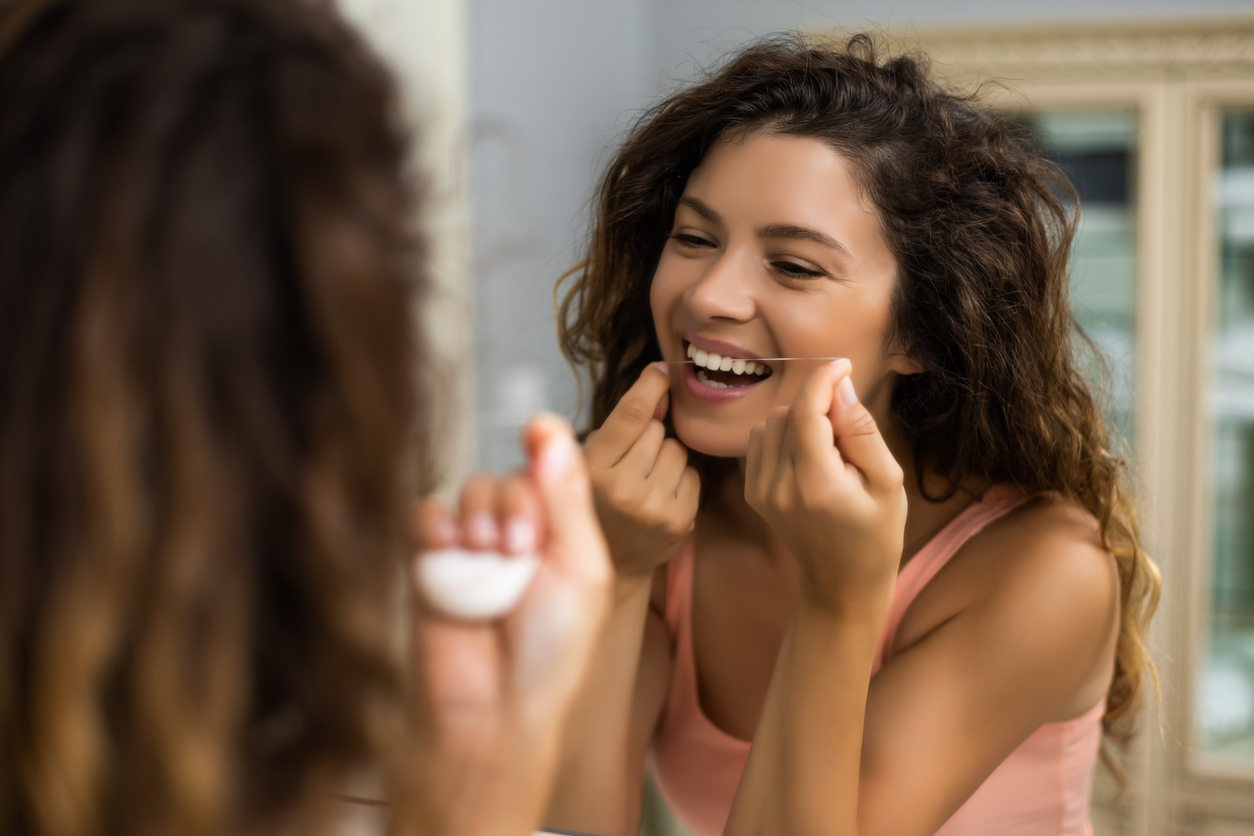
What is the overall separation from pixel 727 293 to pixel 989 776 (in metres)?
0.30

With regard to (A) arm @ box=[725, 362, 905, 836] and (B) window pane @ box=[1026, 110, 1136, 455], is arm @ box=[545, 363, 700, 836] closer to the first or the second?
(A) arm @ box=[725, 362, 905, 836]

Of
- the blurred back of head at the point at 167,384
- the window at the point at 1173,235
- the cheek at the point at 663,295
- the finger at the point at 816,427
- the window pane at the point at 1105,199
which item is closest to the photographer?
the blurred back of head at the point at 167,384

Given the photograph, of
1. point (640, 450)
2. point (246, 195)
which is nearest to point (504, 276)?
point (640, 450)

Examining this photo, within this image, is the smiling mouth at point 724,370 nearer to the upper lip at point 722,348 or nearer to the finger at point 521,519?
the upper lip at point 722,348

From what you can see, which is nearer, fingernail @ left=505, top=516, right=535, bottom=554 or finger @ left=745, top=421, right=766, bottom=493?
fingernail @ left=505, top=516, right=535, bottom=554

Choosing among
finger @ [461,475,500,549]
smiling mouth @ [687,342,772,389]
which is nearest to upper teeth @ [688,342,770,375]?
smiling mouth @ [687,342,772,389]

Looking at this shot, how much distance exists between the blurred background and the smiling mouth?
0.10 metres

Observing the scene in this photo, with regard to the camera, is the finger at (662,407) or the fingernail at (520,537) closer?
the fingernail at (520,537)

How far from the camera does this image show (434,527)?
315mm

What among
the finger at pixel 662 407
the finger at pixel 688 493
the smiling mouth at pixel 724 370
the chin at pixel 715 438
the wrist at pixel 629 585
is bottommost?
the wrist at pixel 629 585

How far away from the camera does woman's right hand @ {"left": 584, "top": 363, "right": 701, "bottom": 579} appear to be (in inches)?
19.3

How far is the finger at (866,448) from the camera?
0.43 meters

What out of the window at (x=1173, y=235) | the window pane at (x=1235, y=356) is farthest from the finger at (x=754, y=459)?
the window pane at (x=1235, y=356)

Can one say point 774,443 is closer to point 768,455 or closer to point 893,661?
point 768,455
